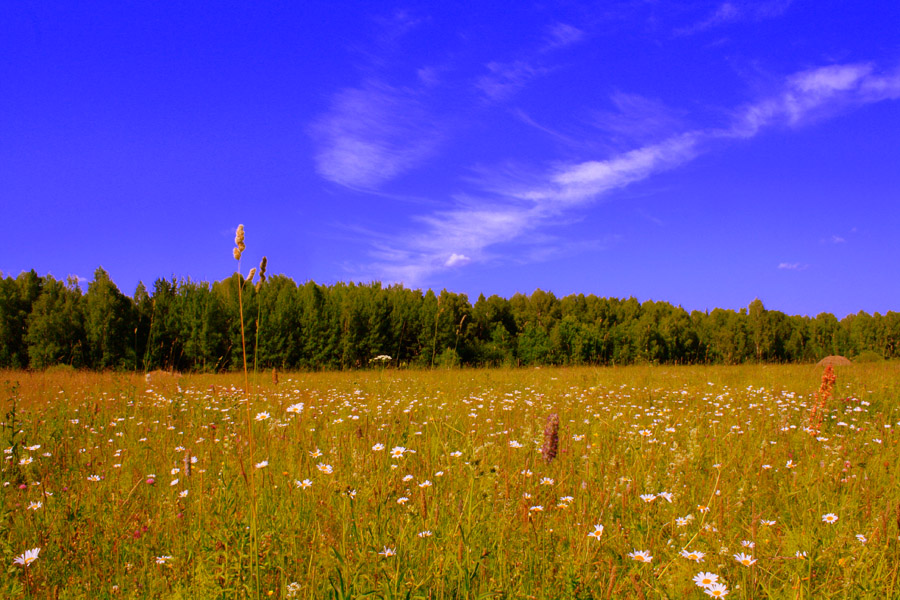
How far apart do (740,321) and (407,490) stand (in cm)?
3216

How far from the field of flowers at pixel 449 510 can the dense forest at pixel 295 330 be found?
402 inches

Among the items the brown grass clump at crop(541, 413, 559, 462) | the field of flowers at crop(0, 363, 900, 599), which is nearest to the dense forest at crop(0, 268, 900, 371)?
the field of flowers at crop(0, 363, 900, 599)

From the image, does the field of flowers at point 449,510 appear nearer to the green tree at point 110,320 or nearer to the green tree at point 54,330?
the green tree at point 110,320

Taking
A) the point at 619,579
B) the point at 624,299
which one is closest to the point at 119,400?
the point at 619,579

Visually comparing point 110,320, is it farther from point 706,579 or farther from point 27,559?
point 706,579

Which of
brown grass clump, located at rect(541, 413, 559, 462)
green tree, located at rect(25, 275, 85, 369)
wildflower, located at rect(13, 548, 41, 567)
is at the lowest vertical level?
wildflower, located at rect(13, 548, 41, 567)

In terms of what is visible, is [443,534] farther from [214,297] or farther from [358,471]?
[214,297]

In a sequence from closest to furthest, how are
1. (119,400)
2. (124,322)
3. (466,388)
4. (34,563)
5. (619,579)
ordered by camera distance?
(619,579), (34,563), (119,400), (466,388), (124,322)

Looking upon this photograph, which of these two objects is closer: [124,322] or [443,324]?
[124,322]

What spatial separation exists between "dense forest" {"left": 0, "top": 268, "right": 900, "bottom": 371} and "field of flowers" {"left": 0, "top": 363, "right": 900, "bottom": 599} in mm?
10209

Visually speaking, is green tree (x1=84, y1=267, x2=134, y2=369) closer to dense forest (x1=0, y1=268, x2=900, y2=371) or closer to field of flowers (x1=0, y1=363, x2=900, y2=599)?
dense forest (x1=0, y1=268, x2=900, y2=371)

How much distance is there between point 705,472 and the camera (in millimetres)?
3373

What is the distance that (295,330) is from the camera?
20.8 metres

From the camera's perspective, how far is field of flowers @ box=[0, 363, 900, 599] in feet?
5.82
